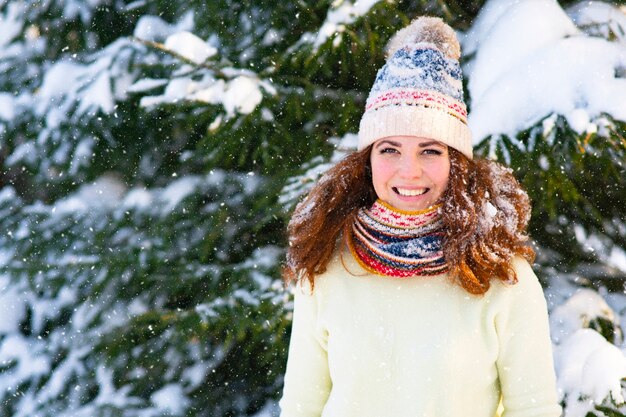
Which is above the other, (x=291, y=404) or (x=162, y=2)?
(x=162, y=2)

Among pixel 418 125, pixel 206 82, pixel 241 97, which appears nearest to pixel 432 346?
pixel 418 125

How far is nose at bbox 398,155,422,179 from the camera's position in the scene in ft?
5.79

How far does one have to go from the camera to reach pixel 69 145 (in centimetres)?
367

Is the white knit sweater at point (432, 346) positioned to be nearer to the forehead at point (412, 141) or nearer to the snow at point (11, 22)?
the forehead at point (412, 141)

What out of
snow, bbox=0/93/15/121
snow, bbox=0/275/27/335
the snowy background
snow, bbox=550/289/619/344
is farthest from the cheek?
snow, bbox=0/275/27/335

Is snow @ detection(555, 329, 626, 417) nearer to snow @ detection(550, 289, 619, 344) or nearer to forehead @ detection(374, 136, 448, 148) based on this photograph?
snow @ detection(550, 289, 619, 344)

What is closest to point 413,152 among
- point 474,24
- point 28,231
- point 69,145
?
point 474,24

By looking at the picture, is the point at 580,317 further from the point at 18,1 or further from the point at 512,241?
the point at 18,1

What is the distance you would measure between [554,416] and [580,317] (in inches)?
56.7

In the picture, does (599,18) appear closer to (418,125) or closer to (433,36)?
(433,36)

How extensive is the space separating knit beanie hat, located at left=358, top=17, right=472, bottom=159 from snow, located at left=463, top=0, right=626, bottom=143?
0.76 m

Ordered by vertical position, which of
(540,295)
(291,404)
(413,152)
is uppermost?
(413,152)

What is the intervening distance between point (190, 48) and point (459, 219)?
1.68 m

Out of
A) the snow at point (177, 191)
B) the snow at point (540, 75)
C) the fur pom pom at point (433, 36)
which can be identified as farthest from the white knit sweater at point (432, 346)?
the snow at point (177, 191)
